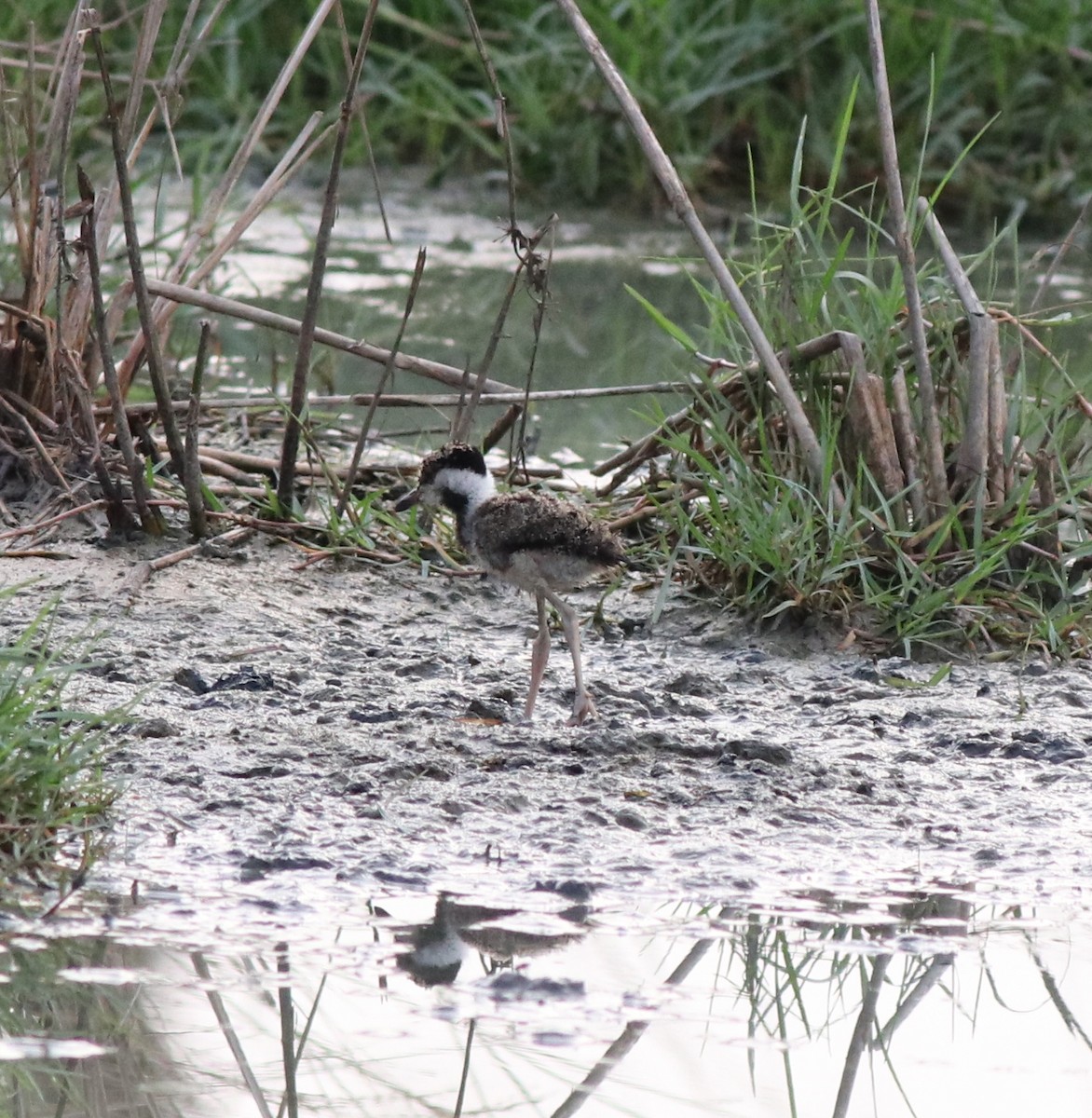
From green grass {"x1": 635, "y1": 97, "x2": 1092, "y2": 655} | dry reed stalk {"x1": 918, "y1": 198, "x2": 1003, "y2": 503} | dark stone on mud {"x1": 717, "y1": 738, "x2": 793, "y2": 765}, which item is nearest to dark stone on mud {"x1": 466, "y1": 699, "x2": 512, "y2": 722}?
dark stone on mud {"x1": 717, "y1": 738, "x2": 793, "y2": 765}

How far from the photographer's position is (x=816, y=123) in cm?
1167

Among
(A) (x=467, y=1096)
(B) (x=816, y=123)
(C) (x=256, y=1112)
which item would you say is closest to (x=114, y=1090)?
(C) (x=256, y=1112)

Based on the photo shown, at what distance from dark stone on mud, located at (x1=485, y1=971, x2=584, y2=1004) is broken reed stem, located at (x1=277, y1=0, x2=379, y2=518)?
2632 mm

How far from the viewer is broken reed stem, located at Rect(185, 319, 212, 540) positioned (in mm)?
5629

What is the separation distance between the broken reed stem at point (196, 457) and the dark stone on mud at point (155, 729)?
4.30ft

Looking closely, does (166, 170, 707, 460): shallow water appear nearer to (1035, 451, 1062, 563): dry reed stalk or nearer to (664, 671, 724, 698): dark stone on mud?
(664, 671, 724, 698): dark stone on mud

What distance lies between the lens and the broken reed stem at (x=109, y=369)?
5363 millimetres

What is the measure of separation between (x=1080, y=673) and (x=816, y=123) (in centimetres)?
703

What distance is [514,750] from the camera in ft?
15.1

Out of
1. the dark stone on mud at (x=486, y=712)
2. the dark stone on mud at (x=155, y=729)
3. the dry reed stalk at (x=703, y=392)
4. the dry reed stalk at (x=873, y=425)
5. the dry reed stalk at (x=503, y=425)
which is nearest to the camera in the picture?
the dark stone on mud at (x=155, y=729)

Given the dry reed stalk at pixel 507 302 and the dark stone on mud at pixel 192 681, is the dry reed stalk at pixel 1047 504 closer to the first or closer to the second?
the dry reed stalk at pixel 507 302

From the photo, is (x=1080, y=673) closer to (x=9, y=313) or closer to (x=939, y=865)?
(x=939, y=865)

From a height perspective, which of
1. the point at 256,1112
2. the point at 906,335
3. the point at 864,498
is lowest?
the point at 256,1112

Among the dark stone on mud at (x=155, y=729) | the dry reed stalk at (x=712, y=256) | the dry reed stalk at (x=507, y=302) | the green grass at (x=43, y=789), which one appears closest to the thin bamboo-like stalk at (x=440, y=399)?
the dry reed stalk at (x=507, y=302)
